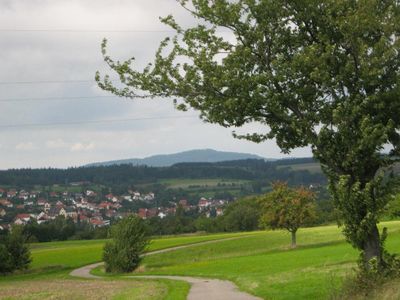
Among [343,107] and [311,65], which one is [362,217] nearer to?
[343,107]

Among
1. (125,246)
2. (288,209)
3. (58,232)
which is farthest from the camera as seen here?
(58,232)

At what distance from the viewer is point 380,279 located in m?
15.2

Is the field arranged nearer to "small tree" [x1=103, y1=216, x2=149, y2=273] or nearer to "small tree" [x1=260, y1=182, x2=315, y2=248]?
"small tree" [x1=103, y1=216, x2=149, y2=273]

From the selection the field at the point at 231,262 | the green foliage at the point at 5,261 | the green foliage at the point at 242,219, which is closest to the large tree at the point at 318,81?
the field at the point at 231,262

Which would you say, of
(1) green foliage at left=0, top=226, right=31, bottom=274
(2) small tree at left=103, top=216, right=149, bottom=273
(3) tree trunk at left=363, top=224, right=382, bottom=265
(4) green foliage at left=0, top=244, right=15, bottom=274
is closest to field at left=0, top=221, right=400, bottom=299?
(2) small tree at left=103, top=216, right=149, bottom=273

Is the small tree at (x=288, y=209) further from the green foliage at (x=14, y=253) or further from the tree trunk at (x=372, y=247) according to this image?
the tree trunk at (x=372, y=247)

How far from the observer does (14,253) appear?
72812mm

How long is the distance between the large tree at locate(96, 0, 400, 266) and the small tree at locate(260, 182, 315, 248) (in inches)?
2093

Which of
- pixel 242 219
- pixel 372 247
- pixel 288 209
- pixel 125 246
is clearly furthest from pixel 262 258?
pixel 242 219

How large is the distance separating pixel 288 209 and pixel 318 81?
54995 mm

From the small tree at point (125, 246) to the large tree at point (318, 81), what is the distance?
153 ft

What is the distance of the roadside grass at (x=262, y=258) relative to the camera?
→ 37469mm

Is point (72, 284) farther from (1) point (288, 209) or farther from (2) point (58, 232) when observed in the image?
(2) point (58, 232)

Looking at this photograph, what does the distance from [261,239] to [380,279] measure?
76.7m
